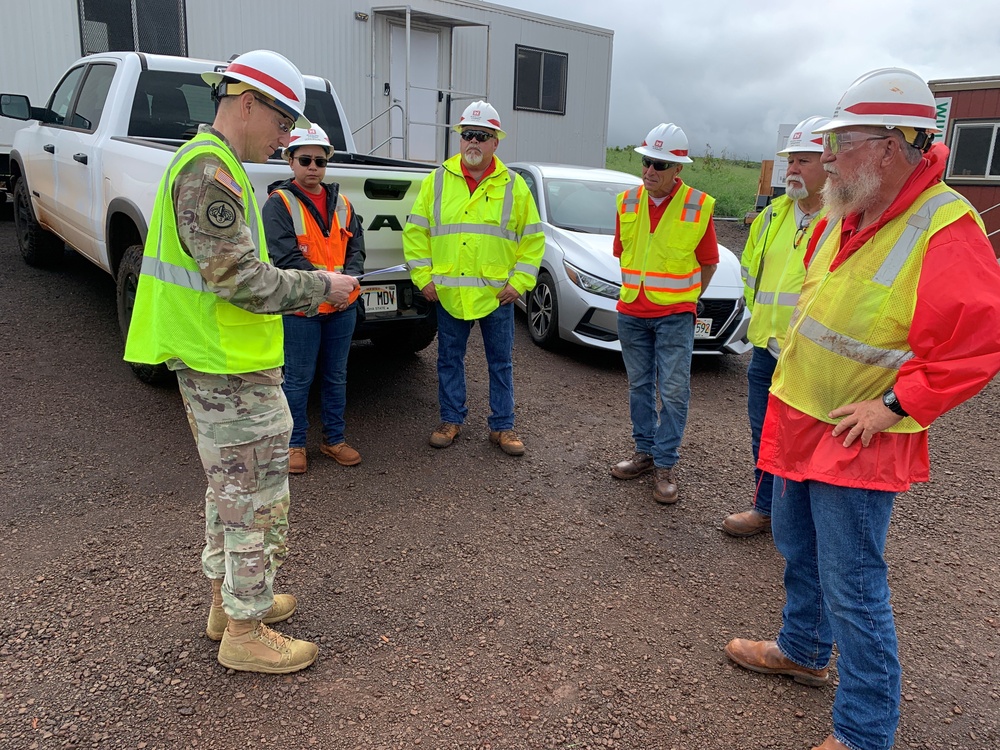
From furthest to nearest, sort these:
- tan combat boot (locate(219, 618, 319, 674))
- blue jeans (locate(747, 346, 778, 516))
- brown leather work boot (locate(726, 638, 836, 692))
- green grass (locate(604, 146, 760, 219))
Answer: green grass (locate(604, 146, 760, 219)) → blue jeans (locate(747, 346, 778, 516)) → brown leather work boot (locate(726, 638, 836, 692)) → tan combat boot (locate(219, 618, 319, 674))

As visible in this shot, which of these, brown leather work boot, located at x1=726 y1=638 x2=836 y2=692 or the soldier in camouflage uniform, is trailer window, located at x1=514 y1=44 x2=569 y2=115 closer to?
the soldier in camouflage uniform

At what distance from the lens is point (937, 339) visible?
1.90m

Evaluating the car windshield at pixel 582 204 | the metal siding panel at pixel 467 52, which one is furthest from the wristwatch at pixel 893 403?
the metal siding panel at pixel 467 52

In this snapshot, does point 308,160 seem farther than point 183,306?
Yes

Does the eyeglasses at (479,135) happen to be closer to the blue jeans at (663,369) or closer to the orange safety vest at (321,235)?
the orange safety vest at (321,235)

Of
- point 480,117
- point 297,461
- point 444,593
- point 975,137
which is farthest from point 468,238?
point 975,137

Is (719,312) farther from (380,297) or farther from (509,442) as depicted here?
(380,297)

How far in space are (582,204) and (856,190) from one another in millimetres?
5596

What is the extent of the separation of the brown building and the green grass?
6128mm

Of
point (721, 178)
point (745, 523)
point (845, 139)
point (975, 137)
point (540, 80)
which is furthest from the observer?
point (721, 178)

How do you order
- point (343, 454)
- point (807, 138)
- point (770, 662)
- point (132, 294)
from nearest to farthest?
point (770, 662), point (807, 138), point (343, 454), point (132, 294)

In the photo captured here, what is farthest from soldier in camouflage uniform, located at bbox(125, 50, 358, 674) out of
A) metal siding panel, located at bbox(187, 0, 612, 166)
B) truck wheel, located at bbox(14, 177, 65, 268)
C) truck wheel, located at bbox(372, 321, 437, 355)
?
metal siding panel, located at bbox(187, 0, 612, 166)

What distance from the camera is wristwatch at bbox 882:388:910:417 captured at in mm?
1972

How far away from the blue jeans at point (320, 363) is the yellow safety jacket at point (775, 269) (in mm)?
2229
